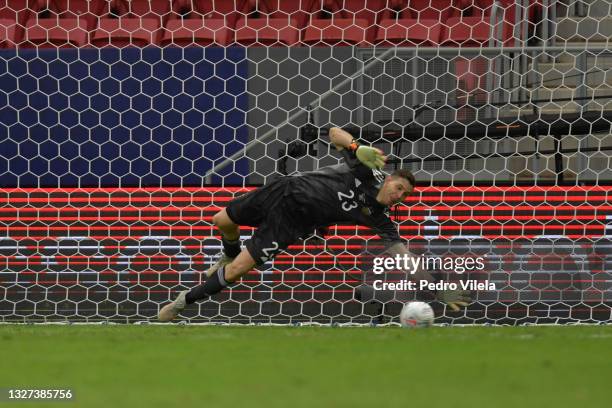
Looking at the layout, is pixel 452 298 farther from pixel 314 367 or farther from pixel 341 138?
Answer: pixel 314 367

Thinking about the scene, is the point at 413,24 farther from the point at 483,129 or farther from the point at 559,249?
the point at 559,249

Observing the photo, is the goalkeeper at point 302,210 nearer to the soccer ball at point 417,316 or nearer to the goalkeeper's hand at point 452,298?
the goalkeeper's hand at point 452,298

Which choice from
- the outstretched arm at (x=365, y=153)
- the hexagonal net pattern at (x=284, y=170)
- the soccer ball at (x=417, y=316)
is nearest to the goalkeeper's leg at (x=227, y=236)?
the hexagonal net pattern at (x=284, y=170)

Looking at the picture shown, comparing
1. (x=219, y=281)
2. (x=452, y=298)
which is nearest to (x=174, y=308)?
(x=219, y=281)

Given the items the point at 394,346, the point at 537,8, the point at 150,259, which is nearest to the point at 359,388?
the point at 394,346

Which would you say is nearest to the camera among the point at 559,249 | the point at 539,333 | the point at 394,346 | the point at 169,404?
the point at 169,404

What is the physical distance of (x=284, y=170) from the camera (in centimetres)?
735

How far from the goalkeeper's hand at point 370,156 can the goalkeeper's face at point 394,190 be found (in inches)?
12.5

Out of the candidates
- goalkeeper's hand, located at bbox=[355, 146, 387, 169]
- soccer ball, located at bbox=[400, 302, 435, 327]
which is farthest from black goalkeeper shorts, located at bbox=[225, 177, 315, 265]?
soccer ball, located at bbox=[400, 302, 435, 327]

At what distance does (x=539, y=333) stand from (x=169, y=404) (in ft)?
9.86

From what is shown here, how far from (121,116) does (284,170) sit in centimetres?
120

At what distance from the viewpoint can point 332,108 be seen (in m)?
7.78

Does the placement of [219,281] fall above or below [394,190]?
below

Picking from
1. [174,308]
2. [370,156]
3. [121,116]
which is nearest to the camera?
[370,156]
